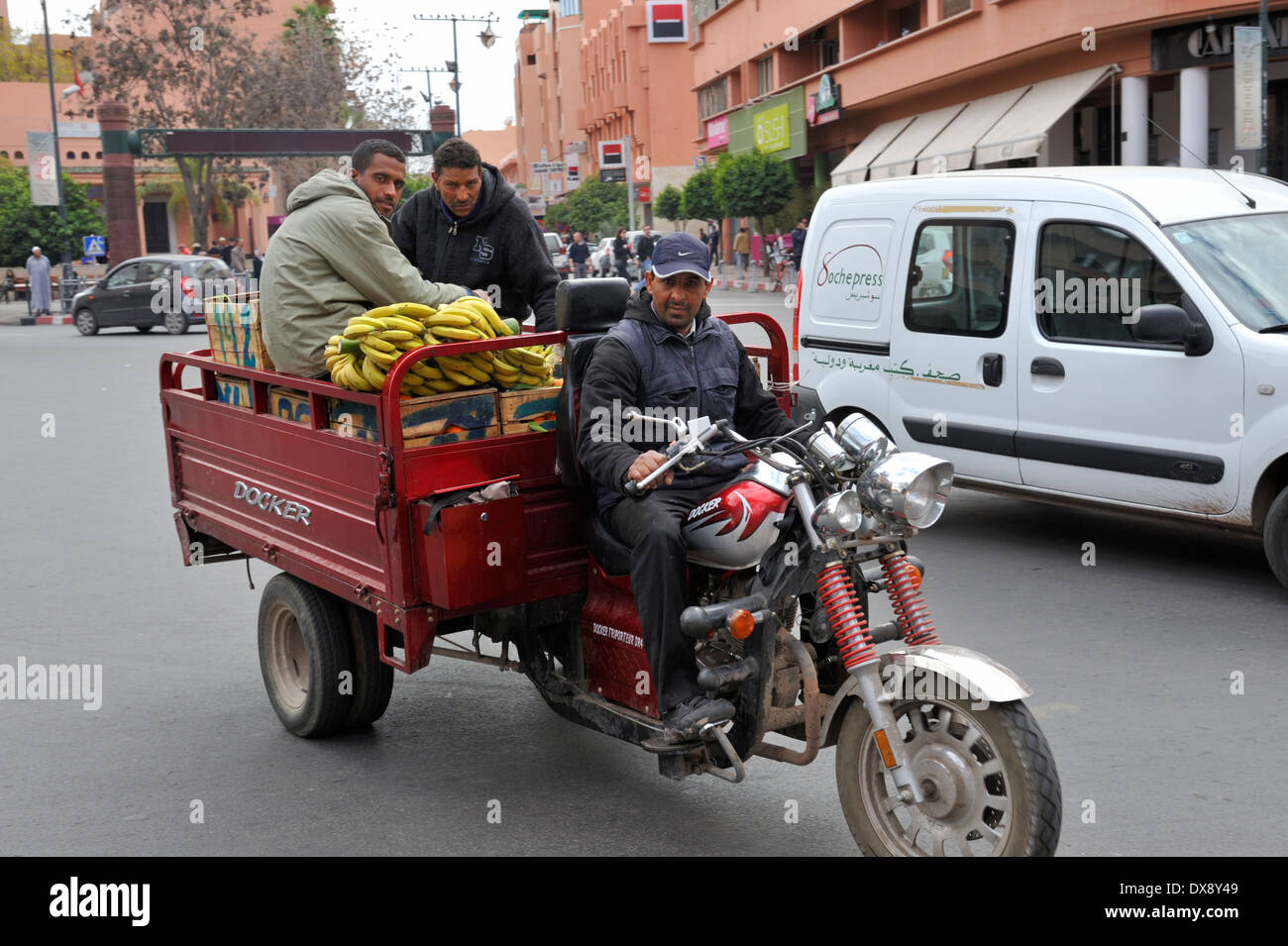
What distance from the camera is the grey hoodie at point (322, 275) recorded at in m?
4.96

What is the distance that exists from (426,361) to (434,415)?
0.19m

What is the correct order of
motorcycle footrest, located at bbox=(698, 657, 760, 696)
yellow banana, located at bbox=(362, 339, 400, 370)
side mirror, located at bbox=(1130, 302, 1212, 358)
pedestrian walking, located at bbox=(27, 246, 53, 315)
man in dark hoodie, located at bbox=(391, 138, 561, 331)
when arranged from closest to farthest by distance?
motorcycle footrest, located at bbox=(698, 657, 760, 696) → yellow banana, located at bbox=(362, 339, 400, 370) → man in dark hoodie, located at bbox=(391, 138, 561, 331) → side mirror, located at bbox=(1130, 302, 1212, 358) → pedestrian walking, located at bbox=(27, 246, 53, 315)

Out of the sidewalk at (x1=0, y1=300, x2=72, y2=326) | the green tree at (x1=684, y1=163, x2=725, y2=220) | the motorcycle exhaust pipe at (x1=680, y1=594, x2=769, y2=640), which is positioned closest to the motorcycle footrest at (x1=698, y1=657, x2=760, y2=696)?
the motorcycle exhaust pipe at (x1=680, y1=594, x2=769, y2=640)

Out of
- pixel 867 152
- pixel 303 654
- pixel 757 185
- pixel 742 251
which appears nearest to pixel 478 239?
pixel 303 654

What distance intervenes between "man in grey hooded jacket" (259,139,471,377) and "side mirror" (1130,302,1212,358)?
11.3ft

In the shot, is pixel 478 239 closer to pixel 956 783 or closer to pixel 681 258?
pixel 681 258

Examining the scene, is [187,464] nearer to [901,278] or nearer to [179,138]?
[901,278]

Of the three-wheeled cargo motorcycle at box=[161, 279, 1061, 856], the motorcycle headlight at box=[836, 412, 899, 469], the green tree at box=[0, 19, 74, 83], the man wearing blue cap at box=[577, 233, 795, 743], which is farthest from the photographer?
the green tree at box=[0, 19, 74, 83]

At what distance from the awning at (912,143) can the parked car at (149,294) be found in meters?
14.8

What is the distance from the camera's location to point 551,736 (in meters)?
5.20

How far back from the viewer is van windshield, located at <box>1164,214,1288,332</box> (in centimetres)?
663

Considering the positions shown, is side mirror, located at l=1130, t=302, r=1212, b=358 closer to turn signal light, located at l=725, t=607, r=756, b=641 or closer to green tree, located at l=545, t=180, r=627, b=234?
turn signal light, located at l=725, t=607, r=756, b=641

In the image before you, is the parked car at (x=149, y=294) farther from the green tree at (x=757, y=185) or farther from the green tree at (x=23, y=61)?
the green tree at (x=23, y=61)

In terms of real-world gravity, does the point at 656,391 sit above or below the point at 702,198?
below
